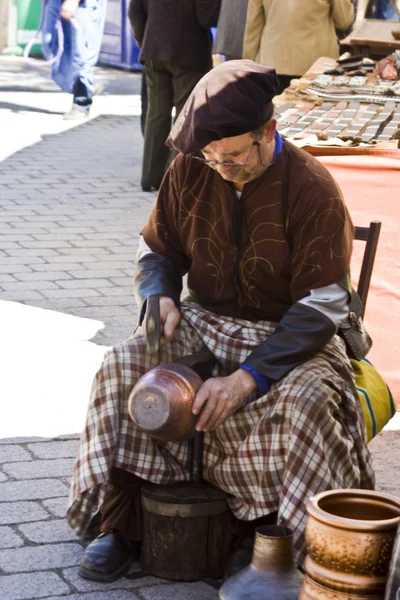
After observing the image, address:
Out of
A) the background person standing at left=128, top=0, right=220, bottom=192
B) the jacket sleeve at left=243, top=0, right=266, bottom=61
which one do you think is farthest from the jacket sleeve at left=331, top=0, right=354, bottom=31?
the background person standing at left=128, top=0, right=220, bottom=192

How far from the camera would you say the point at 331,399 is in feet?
9.73

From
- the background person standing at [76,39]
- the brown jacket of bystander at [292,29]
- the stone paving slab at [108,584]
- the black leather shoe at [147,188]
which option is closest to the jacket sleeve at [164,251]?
the stone paving slab at [108,584]

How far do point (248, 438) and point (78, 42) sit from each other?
28.6ft

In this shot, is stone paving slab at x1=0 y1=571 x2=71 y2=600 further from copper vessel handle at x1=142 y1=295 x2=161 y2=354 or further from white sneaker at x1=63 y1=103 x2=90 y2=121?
white sneaker at x1=63 y1=103 x2=90 y2=121

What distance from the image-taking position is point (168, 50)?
775cm

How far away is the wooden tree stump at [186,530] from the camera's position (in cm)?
312

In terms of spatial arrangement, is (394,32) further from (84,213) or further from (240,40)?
(84,213)

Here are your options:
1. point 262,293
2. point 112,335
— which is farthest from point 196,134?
point 112,335

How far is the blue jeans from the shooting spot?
36.3ft

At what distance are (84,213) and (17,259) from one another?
4.31 feet

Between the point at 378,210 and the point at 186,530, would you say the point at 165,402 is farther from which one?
the point at 378,210

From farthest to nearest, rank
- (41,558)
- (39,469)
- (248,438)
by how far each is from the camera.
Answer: (39,469), (41,558), (248,438)

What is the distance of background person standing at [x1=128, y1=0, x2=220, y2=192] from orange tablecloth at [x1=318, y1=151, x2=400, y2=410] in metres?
3.39

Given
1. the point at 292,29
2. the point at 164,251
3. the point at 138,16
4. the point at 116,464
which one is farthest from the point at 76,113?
the point at 116,464
